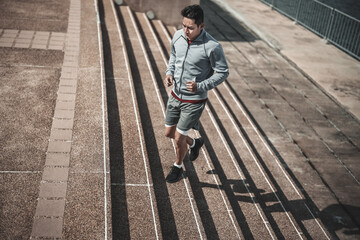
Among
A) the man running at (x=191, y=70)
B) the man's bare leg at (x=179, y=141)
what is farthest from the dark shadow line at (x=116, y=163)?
the man running at (x=191, y=70)

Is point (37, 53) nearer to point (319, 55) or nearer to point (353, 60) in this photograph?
point (319, 55)

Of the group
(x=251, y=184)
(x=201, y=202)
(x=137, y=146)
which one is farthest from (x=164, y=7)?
(x=201, y=202)

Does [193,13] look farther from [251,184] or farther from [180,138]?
[251,184]

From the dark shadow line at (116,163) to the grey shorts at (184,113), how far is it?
87 centimetres

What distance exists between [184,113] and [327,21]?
13.1 m

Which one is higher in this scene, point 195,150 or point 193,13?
point 193,13

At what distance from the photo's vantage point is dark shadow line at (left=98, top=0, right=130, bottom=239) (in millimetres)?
3465

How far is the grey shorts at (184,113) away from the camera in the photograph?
12.7 ft

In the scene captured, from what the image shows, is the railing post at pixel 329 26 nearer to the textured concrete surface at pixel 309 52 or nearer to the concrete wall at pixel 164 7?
the textured concrete surface at pixel 309 52

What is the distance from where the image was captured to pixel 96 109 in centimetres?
484

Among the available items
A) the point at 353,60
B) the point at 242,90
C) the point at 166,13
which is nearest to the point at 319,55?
the point at 353,60

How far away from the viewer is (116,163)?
427 centimetres

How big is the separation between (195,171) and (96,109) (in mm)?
1593

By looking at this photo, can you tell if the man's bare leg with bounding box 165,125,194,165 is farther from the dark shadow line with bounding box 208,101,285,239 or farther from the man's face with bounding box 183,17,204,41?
the dark shadow line with bounding box 208,101,285,239
